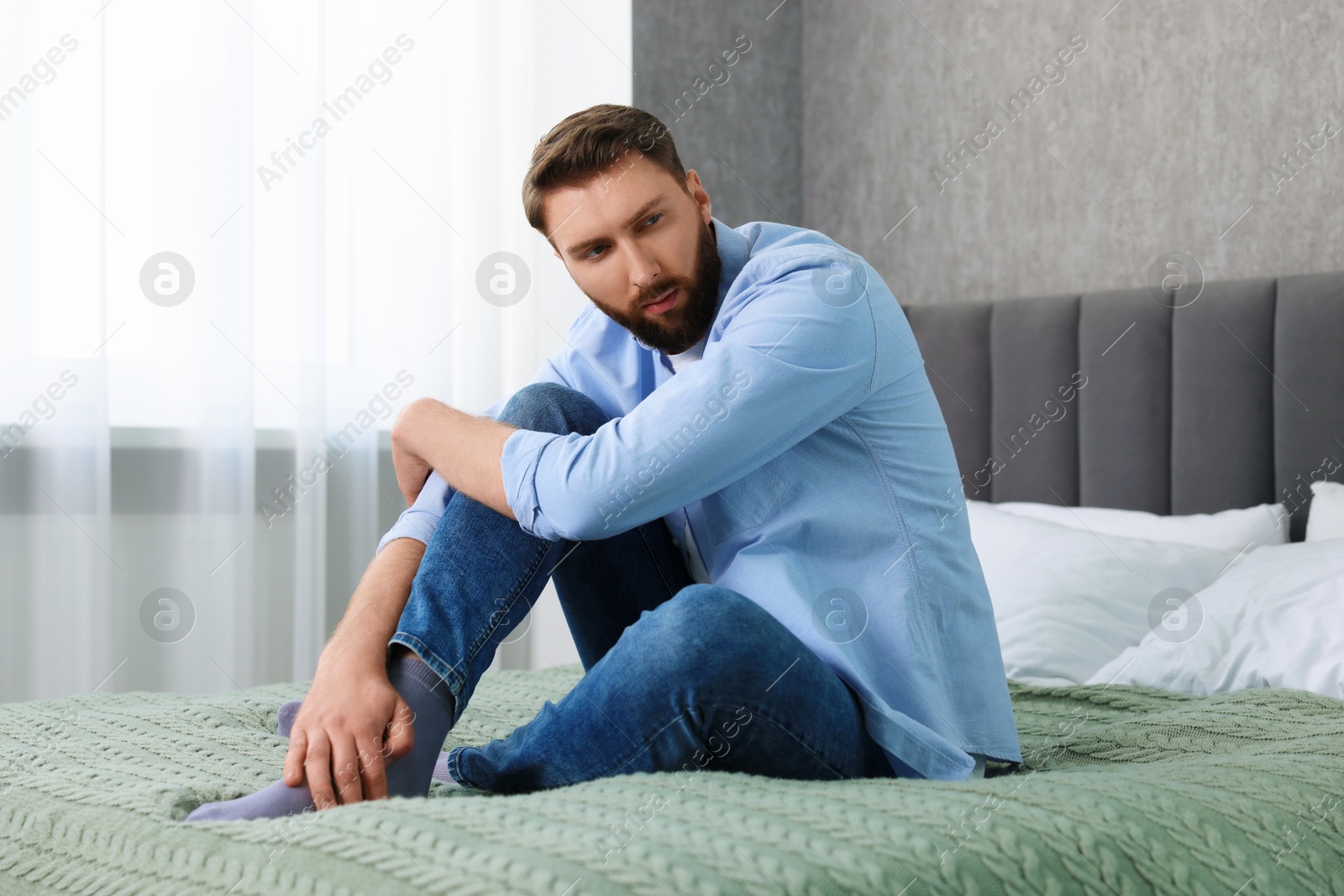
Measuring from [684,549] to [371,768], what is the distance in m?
0.45

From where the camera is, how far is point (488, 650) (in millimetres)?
1019

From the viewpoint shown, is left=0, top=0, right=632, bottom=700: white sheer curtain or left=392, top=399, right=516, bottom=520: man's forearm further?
left=0, top=0, right=632, bottom=700: white sheer curtain

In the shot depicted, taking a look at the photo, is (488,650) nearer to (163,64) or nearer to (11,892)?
(11,892)

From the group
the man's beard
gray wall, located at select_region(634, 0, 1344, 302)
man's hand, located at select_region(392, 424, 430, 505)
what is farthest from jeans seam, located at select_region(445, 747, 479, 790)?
gray wall, located at select_region(634, 0, 1344, 302)

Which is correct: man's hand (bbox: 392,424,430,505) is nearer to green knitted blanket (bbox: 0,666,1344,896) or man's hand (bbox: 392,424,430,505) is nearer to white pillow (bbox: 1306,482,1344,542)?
green knitted blanket (bbox: 0,666,1344,896)

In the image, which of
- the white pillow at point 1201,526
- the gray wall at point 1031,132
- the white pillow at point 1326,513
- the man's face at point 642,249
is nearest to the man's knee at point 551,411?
the man's face at point 642,249

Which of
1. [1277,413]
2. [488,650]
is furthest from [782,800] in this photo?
[1277,413]

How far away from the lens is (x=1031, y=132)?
240cm

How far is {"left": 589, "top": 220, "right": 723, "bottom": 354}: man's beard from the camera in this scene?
1246 mm

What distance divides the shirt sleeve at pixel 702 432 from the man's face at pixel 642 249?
0.16 metres

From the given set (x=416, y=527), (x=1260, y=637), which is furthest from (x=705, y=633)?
(x=1260, y=637)

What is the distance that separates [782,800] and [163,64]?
2.00 meters

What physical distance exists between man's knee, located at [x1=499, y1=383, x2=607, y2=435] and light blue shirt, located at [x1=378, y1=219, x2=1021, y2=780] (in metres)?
0.08

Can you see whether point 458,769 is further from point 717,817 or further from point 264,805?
point 717,817
